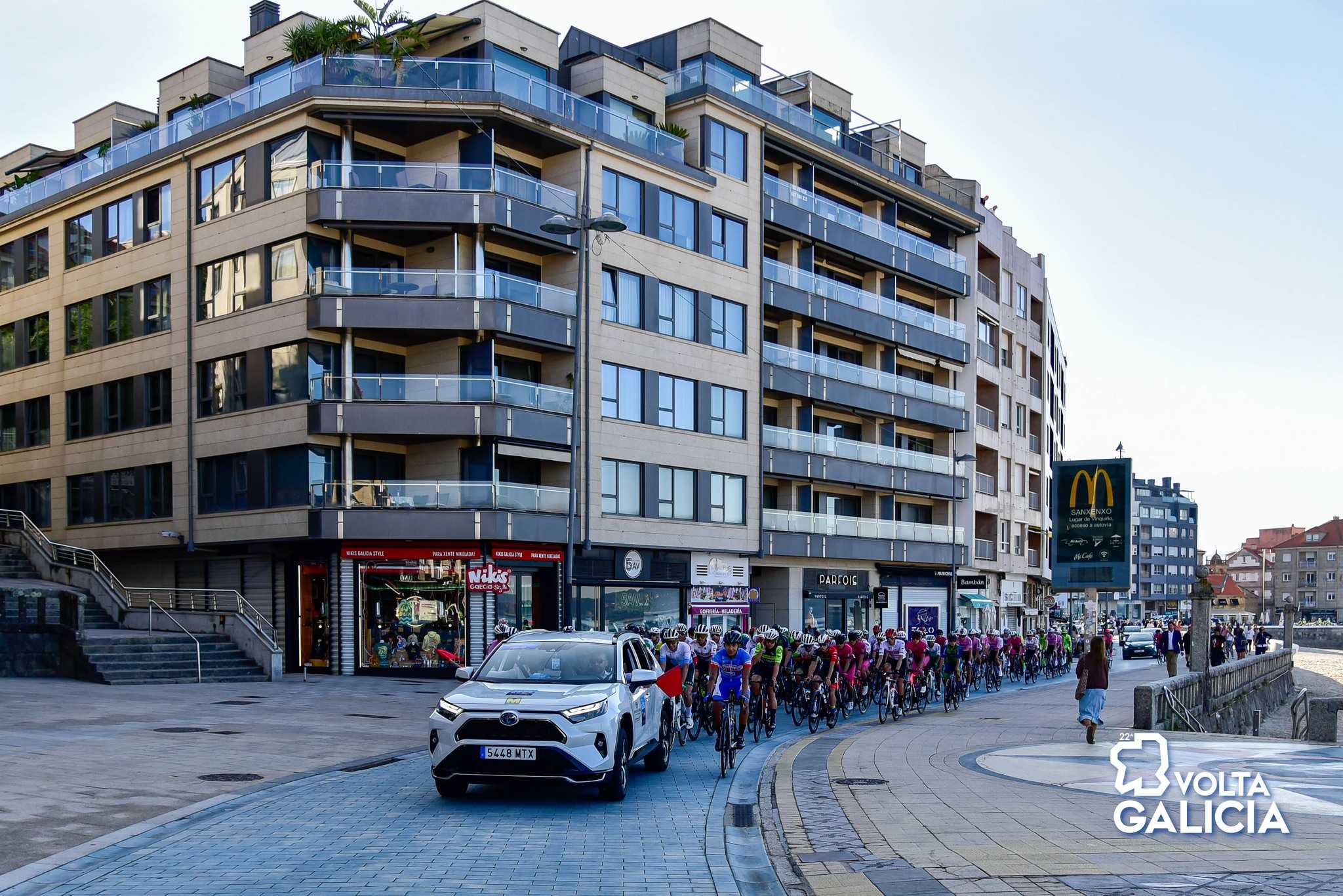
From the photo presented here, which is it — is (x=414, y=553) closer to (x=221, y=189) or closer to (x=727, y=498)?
(x=727, y=498)

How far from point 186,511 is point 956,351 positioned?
101 ft

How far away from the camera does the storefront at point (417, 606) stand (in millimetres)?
35312

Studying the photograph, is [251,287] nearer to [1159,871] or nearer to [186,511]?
[186,511]

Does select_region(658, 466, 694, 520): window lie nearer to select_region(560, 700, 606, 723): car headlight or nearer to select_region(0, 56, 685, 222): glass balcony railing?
select_region(0, 56, 685, 222): glass balcony railing

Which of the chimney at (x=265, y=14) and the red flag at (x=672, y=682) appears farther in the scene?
the chimney at (x=265, y=14)

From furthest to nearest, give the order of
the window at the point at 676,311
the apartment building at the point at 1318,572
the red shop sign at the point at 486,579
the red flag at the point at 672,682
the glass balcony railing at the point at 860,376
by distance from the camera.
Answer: the apartment building at the point at 1318,572, the glass balcony railing at the point at 860,376, the window at the point at 676,311, the red shop sign at the point at 486,579, the red flag at the point at 672,682

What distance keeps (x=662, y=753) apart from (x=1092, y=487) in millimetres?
34549

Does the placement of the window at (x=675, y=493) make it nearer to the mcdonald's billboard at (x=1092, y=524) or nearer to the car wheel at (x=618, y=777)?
the mcdonald's billboard at (x=1092, y=524)

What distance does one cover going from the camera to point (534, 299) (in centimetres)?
3628

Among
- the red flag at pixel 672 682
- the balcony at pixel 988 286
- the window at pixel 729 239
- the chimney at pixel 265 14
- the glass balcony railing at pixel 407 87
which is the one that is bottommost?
the red flag at pixel 672 682

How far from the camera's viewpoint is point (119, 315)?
4200cm

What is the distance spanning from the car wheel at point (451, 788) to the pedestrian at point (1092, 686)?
9.85m

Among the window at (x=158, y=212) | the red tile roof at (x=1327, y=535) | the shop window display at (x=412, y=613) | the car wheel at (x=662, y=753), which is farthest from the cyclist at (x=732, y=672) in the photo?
the red tile roof at (x=1327, y=535)

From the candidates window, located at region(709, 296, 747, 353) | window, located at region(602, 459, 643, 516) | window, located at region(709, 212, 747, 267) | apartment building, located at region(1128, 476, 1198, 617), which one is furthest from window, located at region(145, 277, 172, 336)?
apartment building, located at region(1128, 476, 1198, 617)
